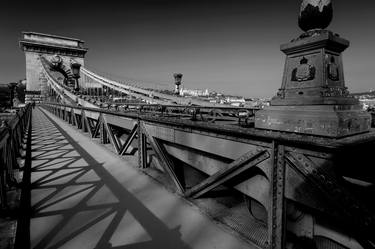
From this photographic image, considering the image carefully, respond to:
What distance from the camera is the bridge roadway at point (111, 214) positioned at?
9.01 feet

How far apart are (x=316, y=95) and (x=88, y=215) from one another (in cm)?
355

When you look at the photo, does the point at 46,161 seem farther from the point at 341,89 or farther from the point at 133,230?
the point at 341,89

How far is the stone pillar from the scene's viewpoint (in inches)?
89.2

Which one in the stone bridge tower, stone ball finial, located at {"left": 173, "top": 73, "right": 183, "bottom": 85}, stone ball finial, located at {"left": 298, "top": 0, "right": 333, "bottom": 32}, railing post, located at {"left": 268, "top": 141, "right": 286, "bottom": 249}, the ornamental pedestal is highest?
the stone bridge tower

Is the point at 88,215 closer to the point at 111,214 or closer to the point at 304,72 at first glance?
the point at 111,214

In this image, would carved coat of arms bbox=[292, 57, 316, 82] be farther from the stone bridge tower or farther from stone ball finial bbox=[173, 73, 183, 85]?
the stone bridge tower

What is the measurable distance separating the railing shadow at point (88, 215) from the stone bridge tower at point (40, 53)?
51.2 metres

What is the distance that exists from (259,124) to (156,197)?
238 centimetres

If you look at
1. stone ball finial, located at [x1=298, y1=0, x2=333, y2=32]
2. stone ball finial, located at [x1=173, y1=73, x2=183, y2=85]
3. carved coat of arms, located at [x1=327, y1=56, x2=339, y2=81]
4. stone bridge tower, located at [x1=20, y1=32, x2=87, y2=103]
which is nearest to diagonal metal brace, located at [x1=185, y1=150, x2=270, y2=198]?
carved coat of arms, located at [x1=327, y1=56, x2=339, y2=81]

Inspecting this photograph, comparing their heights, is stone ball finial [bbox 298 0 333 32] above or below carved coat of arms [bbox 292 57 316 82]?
above

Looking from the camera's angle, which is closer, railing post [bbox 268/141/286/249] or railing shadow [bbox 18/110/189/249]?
railing post [bbox 268/141/286/249]

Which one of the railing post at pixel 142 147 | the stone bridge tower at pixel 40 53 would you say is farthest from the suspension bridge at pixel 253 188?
the stone bridge tower at pixel 40 53

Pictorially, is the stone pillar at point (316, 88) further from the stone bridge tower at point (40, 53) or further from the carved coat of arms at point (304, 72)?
the stone bridge tower at point (40, 53)

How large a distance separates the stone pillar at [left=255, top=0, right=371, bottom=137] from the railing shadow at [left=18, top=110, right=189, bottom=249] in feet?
6.88
